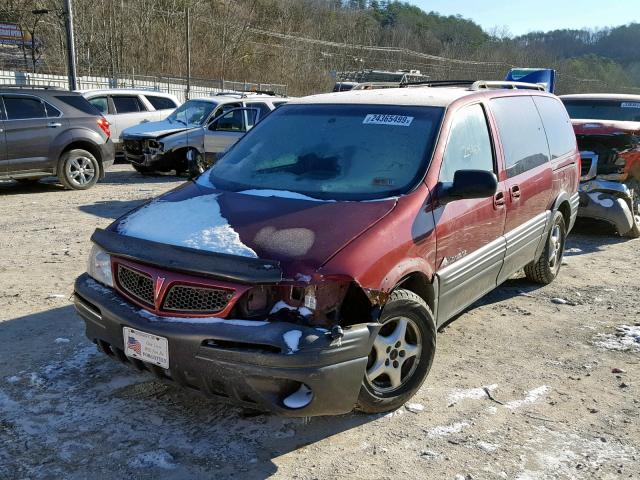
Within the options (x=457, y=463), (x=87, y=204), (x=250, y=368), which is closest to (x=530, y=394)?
(x=457, y=463)

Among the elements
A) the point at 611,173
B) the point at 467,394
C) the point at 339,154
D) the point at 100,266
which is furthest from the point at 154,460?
the point at 611,173

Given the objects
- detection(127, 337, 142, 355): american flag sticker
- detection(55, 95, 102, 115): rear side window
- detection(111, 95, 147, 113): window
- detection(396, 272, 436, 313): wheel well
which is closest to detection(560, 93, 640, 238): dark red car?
detection(396, 272, 436, 313): wheel well

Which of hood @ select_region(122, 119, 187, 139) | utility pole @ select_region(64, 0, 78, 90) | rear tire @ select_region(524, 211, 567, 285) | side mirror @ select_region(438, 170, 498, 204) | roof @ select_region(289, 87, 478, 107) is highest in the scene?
utility pole @ select_region(64, 0, 78, 90)

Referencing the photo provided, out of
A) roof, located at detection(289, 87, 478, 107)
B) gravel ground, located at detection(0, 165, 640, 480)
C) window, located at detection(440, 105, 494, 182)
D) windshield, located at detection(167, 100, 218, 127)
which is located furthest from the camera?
windshield, located at detection(167, 100, 218, 127)

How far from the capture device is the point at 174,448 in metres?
3.04

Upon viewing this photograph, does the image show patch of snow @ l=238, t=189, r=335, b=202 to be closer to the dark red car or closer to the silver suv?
the dark red car

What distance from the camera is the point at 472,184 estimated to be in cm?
350

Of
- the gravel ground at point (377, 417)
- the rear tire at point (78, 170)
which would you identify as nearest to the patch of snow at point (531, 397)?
the gravel ground at point (377, 417)

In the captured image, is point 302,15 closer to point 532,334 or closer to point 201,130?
point 201,130

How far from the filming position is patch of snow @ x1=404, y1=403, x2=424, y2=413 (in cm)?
349

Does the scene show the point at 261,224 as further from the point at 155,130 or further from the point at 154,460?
the point at 155,130

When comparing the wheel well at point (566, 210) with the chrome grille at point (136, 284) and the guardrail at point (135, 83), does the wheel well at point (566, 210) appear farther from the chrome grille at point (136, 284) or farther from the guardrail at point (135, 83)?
the guardrail at point (135, 83)

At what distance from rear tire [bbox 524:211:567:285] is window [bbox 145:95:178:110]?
1112cm

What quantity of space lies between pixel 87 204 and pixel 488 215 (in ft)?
22.8
